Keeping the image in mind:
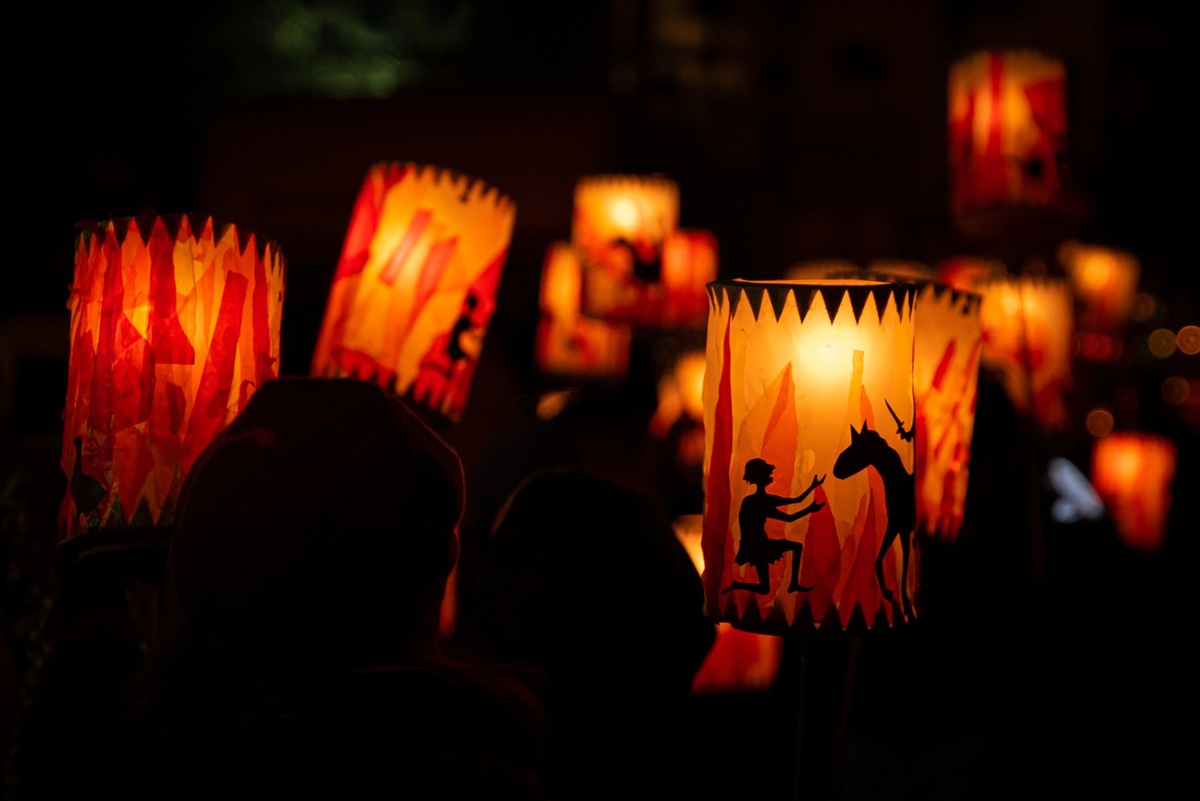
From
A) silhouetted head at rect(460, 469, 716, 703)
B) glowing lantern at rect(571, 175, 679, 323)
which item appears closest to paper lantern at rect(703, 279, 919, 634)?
silhouetted head at rect(460, 469, 716, 703)

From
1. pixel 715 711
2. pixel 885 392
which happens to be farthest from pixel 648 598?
pixel 715 711

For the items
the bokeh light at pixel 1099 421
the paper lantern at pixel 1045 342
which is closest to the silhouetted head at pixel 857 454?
the paper lantern at pixel 1045 342

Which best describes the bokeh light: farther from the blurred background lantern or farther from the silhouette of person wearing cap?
the silhouette of person wearing cap

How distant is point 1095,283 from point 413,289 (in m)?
7.51

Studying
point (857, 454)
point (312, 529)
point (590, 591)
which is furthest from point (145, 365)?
point (857, 454)

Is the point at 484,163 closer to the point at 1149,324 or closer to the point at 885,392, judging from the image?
the point at 885,392

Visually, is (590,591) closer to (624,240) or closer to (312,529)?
(312,529)

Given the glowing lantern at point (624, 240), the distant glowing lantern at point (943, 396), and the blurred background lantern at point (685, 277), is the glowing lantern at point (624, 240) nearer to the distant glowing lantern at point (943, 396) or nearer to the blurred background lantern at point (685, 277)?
the blurred background lantern at point (685, 277)

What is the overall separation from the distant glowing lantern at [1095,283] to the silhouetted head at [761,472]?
744cm

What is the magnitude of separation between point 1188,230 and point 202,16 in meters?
11.8

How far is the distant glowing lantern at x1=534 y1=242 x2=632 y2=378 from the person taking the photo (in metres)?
6.00

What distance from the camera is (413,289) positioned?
2.37 m

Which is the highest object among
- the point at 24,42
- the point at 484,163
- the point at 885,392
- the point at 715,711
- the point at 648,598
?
the point at 24,42

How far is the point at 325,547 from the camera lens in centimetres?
138
